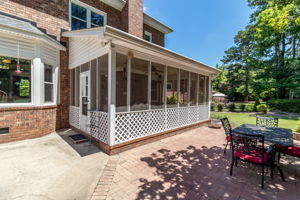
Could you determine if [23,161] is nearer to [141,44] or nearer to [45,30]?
[141,44]

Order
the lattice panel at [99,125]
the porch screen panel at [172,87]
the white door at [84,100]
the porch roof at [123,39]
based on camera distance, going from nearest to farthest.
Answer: the porch roof at [123,39]
the lattice panel at [99,125]
the white door at [84,100]
the porch screen panel at [172,87]

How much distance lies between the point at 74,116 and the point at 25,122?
1.62 m

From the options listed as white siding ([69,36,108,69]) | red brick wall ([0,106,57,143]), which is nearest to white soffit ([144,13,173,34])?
white siding ([69,36,108,69])

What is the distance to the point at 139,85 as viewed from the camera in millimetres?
4746

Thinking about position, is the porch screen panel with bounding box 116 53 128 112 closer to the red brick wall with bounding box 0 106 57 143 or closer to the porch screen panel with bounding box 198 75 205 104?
the red brick wall with bounding box 0 106 57 143

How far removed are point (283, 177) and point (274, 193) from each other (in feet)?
2.14

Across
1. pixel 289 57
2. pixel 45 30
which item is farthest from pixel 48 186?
pixel 289 57

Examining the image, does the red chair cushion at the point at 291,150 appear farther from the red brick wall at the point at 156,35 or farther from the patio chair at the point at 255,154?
the red brick wall at the point at 156,35

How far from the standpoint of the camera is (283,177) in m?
2.80

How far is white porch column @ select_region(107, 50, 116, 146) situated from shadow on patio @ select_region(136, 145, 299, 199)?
44.5 inches

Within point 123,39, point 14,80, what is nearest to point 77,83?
point 14,80

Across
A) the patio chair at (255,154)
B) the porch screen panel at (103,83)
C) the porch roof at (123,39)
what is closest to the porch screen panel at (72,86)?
the porch roof at (123,39)

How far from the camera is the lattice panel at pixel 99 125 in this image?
13.4 feet

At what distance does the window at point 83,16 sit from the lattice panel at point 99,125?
5.05 metres
